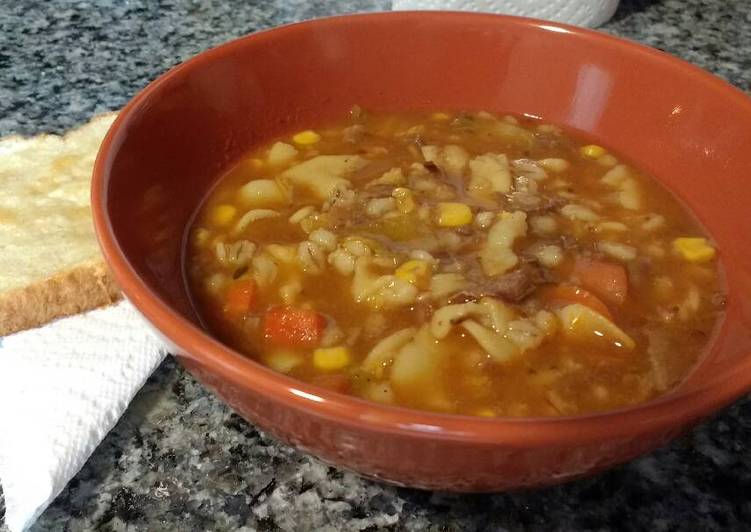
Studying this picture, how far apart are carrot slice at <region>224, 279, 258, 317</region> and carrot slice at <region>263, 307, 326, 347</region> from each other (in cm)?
6

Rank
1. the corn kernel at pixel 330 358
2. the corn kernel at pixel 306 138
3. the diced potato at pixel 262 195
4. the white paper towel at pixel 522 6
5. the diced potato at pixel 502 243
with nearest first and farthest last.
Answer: the corn kernel at pixel 330 358
the diced potato at pixel 502 243
the diced potato at pixel 262 195
the corn kernel at pixel 306 138
the white paper towel at pixel 522 6

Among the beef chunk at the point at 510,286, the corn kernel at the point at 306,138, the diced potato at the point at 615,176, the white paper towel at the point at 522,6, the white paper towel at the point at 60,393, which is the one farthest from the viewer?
the white paper towel at the point at 522,6

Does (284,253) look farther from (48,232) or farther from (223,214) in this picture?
(48,232)

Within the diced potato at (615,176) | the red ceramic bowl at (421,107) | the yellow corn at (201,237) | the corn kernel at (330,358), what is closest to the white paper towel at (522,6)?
the red ceramic bowl at (421,107)

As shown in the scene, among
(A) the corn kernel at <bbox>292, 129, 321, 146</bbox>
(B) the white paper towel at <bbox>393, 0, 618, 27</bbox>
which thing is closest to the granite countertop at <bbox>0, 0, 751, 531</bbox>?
(A) the corn kernel at <bbox>292, 129, 321, 146</bbox>

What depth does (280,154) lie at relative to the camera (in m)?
2.30

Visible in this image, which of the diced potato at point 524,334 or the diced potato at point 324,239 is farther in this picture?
the diced potato at point 324,239

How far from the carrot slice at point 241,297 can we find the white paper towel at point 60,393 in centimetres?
21

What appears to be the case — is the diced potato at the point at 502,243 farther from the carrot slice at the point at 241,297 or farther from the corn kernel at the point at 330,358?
the carrot slice at the point at 241,297

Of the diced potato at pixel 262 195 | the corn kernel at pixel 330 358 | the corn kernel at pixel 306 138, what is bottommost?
the diced potato at pixel 262 195

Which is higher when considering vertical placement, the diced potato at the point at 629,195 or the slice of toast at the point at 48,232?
the diced potato at the point at 629,195

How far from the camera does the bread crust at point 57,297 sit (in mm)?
1882

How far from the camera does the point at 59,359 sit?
1778 mm

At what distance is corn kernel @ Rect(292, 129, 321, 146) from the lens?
2.36 meters
